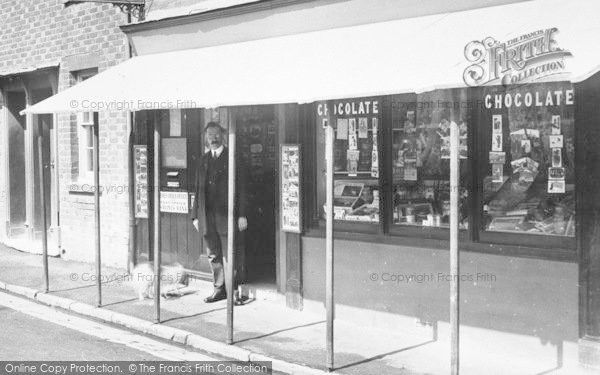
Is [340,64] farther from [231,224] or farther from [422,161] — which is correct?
[231,224]

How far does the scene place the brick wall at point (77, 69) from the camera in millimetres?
11445

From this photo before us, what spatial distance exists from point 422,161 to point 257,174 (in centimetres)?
292

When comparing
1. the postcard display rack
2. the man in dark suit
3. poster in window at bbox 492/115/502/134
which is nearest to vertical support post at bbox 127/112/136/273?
the man in dark suit

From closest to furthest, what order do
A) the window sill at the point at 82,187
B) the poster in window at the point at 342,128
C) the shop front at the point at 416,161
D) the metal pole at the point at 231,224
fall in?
the shop front at the point at 416,161
the metal pole at the point at 231,224
the poster in window at the point at 342,128
the window sill at the point at 82,187

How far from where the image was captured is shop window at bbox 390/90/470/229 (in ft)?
24.9

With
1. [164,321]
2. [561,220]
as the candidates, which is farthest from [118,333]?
[561,220]

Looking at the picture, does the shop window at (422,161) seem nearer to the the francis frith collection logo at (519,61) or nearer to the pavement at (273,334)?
the pavement at (273,334)

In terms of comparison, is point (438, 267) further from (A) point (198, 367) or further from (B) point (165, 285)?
(B) point (165, 285)

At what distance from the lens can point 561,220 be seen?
21.9 feet

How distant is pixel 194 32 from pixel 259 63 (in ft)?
6.35

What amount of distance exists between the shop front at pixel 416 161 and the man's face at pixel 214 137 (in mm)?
718

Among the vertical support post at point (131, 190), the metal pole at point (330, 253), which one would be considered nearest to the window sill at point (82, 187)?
the vertical support post at point (131, 190)

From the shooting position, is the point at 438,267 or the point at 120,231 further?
the point at 120,231

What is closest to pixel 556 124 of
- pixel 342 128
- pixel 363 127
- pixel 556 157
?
pixel 556 157
